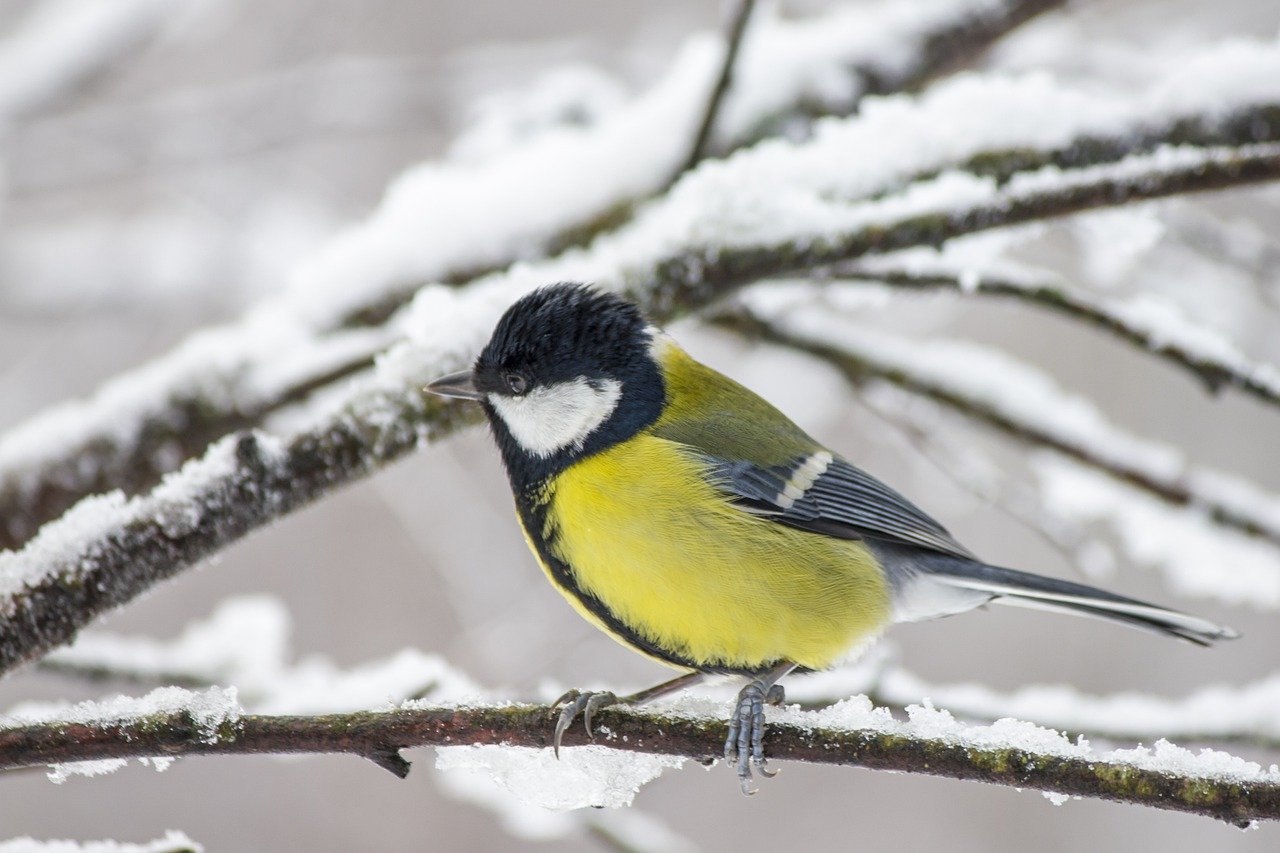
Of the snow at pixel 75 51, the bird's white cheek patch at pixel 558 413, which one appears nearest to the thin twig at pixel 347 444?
the bird's white cheek patch at pixel 558 413

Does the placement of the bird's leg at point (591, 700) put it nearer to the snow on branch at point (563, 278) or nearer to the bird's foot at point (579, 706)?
the bird's foot at point (579, 706)

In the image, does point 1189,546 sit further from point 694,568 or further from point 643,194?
point 643,194

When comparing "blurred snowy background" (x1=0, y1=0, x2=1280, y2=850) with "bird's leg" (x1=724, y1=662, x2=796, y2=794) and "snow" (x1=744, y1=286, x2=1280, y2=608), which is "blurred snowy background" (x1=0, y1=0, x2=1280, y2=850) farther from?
"bird's leg" (x1=724, y1=662, x2=796, y2=794)

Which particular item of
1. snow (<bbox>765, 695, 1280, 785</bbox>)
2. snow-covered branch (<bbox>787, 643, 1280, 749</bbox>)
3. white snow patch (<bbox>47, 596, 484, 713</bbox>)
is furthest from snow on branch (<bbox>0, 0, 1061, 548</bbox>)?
snow (<bbox>765, 695, 1280, 785</bbox>)

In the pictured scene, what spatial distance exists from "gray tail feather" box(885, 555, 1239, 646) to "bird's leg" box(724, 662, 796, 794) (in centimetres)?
49

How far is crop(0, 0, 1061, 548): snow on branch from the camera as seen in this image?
2156 millimetres

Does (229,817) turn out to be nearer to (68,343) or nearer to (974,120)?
(68,343)

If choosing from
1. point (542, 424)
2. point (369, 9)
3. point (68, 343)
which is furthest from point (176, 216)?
point (542, 424)

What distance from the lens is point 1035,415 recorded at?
2311 mm

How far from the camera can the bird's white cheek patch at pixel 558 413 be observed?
206cm

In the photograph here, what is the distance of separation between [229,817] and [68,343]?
2638 mm

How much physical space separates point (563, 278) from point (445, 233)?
576mm

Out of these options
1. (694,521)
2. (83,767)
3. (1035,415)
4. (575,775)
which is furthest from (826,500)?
(83,767)

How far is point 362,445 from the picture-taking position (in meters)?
1.73
